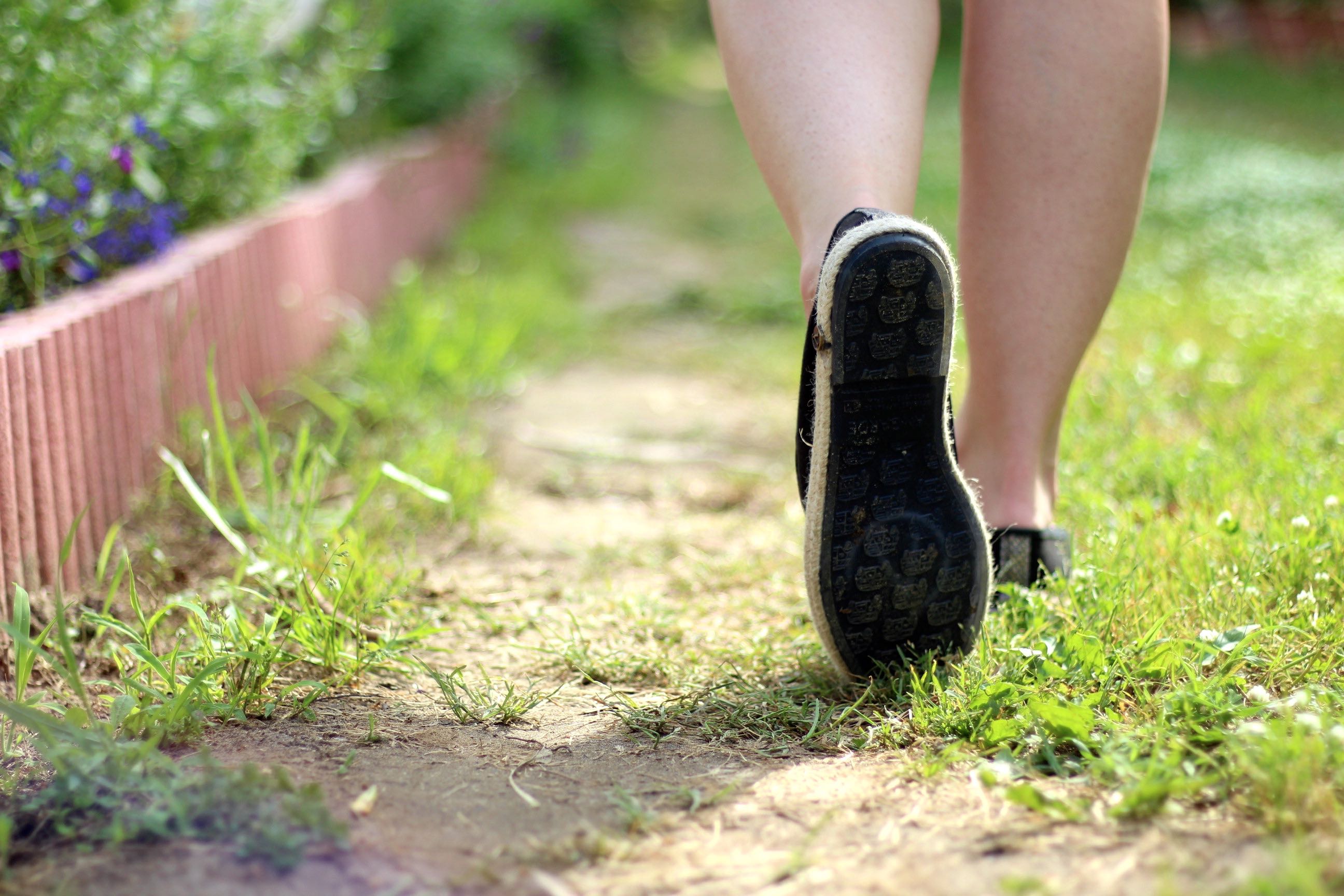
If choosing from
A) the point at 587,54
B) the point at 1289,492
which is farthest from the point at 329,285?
the point at 587,54

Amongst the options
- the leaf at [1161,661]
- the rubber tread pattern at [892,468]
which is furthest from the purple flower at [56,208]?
the leaf at [1161,661]

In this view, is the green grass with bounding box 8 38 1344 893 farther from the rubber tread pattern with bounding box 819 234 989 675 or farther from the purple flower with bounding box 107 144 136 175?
the purple flower with bounding box 107 144 136 175

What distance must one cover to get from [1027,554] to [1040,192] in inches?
18.8

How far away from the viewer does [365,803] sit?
1.06 m

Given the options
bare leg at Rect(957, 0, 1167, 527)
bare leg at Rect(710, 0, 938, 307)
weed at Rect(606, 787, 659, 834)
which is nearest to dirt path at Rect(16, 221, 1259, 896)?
weed at Rect(606, 787, 659, 834)

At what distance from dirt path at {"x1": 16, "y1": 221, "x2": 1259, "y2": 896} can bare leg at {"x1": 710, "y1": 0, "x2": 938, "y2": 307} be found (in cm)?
52

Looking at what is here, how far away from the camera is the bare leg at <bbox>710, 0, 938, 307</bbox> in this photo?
4.28ft

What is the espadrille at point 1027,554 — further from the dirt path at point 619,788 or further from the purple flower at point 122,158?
the purple flower at point 122,158

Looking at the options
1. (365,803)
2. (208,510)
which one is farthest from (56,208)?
(365,803)

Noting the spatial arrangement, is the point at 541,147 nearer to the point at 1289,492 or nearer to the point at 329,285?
the point at 329,285

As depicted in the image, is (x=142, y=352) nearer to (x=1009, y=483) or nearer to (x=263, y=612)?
(x=263, y=612)

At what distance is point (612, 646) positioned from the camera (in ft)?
5.08

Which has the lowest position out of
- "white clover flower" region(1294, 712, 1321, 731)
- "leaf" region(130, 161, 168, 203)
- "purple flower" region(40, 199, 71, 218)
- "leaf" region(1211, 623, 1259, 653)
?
"leaf" region(1211, 623, 1259, 653)

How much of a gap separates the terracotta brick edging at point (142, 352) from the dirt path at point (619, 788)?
1.66 ft
